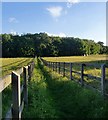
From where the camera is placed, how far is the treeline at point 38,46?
151000mm

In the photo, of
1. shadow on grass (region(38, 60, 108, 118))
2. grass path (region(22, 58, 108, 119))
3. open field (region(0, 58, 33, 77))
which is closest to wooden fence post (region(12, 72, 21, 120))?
grass path (region(22, 58, 108, 119))

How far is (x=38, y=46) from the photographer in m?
162

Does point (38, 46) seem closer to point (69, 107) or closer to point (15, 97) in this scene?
point (69, 107)

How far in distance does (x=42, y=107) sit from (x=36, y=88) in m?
2.97

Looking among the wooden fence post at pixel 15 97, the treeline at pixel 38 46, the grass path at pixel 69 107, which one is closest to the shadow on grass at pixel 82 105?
the grass path at pixel 69 107

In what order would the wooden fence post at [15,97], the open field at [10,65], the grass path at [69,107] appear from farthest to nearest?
the open field at [10,65] < the grass path at [69,107] < the wooden fence post at [15,97]

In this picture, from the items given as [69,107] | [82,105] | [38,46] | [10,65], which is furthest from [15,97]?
[38,46]

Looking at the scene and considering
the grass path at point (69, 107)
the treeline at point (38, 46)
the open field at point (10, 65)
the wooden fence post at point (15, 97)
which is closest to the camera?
the wooden fence post at point (15, 97)

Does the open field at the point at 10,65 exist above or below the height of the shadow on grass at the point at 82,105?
above

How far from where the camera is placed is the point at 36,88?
1171 centimetres

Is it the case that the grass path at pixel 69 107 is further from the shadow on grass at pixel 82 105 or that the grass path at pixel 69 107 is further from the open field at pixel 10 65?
the open field at pixel 10 65

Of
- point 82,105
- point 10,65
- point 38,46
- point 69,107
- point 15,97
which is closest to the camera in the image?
point 15,97

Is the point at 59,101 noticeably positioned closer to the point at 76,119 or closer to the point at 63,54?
the point at 76,119

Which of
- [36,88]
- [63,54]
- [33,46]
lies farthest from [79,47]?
[36,88]
